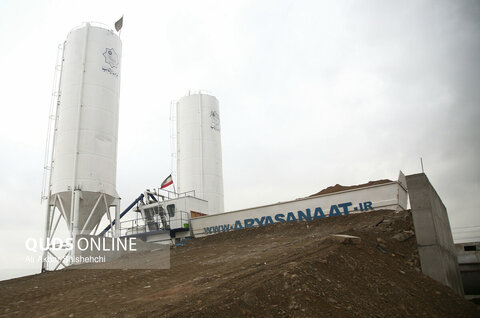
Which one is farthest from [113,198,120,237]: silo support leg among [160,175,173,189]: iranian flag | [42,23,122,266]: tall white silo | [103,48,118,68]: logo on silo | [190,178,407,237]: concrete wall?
[103,48,118,68]: logo on silo

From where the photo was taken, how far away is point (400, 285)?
9.50 metres

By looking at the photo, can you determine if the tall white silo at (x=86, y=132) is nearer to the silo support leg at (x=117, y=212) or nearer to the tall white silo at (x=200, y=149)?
the silo support leg at (x=117, y=212)

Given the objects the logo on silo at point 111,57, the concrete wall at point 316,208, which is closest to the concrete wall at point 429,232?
the concrete wall at point 316,208

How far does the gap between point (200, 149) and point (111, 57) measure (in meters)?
11.4

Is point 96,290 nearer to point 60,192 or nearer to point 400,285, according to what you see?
point 400,285

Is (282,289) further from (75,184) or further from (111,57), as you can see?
(111,57)

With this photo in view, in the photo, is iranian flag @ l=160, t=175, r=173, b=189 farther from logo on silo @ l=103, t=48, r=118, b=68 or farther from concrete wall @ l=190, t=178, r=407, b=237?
logo on silo @ l=103, t=48, r=118, b=68

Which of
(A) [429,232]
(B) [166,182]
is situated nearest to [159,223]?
(B) [166,182]

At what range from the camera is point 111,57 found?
23812 millimetres

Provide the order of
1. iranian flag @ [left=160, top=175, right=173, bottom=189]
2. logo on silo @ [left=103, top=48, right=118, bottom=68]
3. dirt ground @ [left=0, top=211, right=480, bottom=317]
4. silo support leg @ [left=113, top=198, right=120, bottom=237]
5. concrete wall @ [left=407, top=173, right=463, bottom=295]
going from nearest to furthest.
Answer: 1. dirt ground @ [left=0, top=211, right=480, bottom=317]
2. concrete wall @ [left=407, top=173, right=463, bottom=295]
3. silo support leg @ [left=113, top=198, right=120, bottom=237]
4. logo on silo @ [left=103, top=48, right=118, bottom=68]
5. iranian flag @ [left=160, top=175, right=173, bottom=189]

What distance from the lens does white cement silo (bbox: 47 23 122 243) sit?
2070 cm

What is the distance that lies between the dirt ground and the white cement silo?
758cm

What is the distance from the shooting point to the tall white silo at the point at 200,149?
3189 centimetres

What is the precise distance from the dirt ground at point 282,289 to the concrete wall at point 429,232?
428mm
